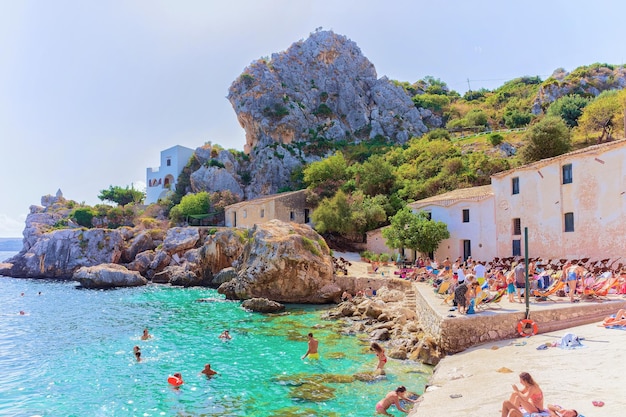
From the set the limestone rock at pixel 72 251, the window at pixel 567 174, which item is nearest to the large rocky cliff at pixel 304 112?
the limestone rock at pixel 72 251

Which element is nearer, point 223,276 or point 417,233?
point 417,233

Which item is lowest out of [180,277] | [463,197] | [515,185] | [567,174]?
[180,277]

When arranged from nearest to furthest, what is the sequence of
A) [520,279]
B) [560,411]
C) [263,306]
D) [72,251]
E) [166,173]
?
[560,411]
[520,279]
[263,306]
[72,251]
[166,173]

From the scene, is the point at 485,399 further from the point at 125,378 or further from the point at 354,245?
the point at 354,245

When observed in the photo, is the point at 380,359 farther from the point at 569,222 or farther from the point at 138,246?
the point at 138,246

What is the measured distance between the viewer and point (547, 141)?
40.0 meters

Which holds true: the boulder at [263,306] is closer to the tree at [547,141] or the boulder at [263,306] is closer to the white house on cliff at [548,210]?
the white house on cliff at [548,210]

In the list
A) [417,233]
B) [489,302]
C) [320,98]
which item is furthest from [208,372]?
[320,98]

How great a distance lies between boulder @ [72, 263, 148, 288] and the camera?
38.3m

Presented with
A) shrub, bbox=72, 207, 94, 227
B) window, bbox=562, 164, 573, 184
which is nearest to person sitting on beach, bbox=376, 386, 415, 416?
window, bbox=562, 164, 573, 184

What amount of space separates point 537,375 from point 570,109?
5554 cm

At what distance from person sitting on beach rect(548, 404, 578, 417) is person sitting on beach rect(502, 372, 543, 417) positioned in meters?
0.19

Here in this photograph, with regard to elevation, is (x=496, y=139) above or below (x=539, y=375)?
above

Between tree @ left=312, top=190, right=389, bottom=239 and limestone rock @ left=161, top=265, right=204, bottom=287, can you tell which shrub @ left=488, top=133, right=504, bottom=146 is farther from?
limestone rock @ left=161, top=265, right=204, bottom=287
